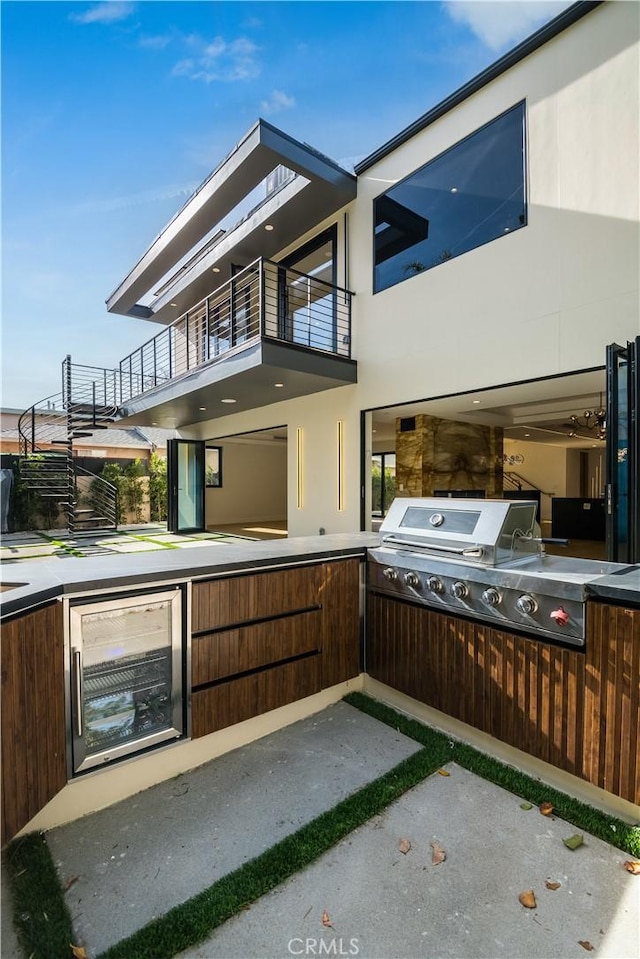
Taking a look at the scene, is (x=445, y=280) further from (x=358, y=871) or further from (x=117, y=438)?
Result: (x=117, y=438)

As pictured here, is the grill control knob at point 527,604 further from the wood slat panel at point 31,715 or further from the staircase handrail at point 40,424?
the staircase handrail at point 40,424

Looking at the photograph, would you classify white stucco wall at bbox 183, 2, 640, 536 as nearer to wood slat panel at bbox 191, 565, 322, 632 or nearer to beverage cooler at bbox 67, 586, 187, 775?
wood slat panel at bbox 191, 565, 322, 632

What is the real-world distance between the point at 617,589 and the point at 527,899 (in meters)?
1.24

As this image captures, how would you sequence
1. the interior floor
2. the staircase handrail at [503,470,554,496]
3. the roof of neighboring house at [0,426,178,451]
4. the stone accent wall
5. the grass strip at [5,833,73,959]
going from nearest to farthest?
the grass strip at [5,833,73,959], the stone accent wall, the interior floor, the staircase handrail at [503,470,554,496], the roof of neighboring house at [0,426,178,451]

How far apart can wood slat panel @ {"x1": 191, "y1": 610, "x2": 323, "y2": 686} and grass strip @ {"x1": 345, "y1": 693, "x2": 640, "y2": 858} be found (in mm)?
695

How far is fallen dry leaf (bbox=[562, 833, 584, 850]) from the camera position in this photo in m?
1.90

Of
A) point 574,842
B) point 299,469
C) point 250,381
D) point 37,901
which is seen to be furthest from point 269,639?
point 299,469

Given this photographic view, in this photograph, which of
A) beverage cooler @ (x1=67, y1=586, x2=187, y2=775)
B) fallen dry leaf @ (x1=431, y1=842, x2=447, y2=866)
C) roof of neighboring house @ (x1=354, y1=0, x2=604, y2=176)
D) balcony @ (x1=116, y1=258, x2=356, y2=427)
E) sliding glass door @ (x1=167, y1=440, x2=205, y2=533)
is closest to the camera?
fallen dry leaf @ (x1=431, y1=842, x2=447, y2=866)

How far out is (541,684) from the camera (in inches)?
88.0

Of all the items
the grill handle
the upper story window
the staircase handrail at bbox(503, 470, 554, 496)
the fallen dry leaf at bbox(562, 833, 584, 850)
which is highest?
the upper story window

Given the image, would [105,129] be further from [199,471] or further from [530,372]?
[199,471]

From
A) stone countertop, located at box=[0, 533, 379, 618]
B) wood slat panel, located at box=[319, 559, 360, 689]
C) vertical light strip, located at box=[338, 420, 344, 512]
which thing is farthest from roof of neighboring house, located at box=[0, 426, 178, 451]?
wood slat panel, located at box=[319, 559, 360, 689]

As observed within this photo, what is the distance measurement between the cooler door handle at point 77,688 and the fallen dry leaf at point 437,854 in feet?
5.37

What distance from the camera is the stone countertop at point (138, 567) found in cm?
191
